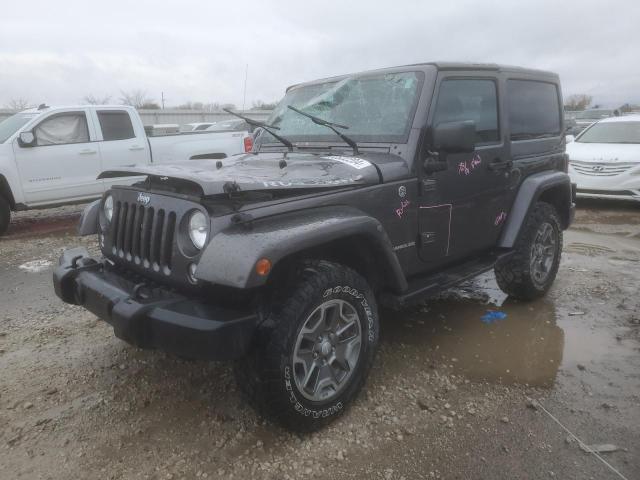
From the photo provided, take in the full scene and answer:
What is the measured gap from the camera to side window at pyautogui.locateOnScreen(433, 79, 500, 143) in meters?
3.29

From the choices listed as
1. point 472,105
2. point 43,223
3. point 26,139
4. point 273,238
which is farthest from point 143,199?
point 43,223

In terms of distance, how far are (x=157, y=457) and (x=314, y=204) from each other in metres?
1.48

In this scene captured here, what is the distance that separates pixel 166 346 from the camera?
219cm

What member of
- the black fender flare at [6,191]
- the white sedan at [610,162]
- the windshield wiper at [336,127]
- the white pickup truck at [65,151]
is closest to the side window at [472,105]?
the windshield wiper at [336,127]

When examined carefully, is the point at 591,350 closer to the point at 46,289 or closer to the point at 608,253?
the point at 608,253

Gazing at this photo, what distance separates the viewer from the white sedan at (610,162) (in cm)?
806

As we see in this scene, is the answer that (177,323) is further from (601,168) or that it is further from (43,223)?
(601,168)

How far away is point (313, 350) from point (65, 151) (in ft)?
22.6

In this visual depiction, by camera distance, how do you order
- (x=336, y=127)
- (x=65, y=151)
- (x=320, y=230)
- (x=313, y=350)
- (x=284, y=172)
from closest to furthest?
(x=320, y=230) < (x=313, y=350) < (x=284, y=172) < (x=336, y=127) < (x=65, y=151)

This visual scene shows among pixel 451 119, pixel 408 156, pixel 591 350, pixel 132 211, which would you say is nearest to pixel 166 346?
pixel 132 211

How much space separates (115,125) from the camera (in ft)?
27.4

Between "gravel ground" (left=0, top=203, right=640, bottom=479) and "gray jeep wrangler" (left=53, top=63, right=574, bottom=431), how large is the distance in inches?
11.0

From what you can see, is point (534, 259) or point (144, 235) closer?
point (144, 235)

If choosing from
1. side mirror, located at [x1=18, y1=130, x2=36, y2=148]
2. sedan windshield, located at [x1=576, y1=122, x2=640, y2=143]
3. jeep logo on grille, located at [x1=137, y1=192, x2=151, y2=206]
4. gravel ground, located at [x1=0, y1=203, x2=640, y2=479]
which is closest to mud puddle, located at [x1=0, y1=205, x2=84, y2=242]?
side mirror, located at [x1=18, y1=130, x2=36, y2=148]
